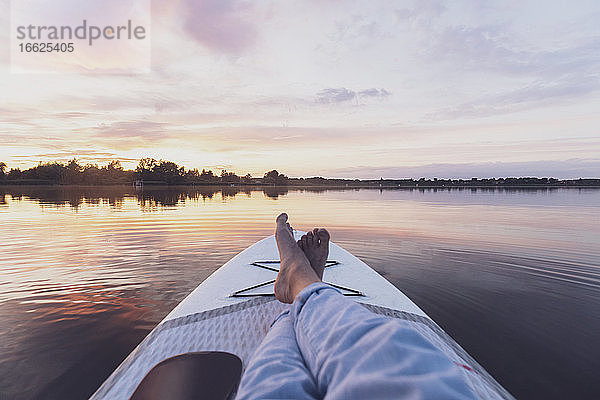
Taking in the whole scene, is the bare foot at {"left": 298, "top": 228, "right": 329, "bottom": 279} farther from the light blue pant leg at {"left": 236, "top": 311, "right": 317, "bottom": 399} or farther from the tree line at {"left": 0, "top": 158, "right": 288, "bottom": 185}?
the tree line at {"left": 0, "top": 158, "right": 288, "bottom": 185}

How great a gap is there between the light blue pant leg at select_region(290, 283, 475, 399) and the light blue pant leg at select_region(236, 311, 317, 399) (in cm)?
3

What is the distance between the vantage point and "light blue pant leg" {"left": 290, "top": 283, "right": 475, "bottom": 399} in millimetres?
638

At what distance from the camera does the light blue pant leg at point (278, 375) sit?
71 cm

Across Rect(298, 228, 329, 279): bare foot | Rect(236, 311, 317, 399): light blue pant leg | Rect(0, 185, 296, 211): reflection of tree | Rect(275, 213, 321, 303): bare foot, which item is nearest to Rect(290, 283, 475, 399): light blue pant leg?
Rect(236, 311, 317, 399): light blue pant leg

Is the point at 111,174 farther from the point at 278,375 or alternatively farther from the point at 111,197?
the point at 278,375

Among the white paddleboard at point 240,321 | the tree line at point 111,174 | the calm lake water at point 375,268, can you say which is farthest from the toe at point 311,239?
the tree line at point 111,174

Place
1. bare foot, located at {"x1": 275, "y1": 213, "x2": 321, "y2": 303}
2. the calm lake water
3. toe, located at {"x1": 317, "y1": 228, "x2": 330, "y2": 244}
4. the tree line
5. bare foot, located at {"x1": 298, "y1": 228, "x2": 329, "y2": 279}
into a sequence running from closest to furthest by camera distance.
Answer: bare foot, located at {"x1": 275, "y1": 213, "x2": 321, "y2": 303} → the calm lake water → bare foot, located at {"x1": 298, "y1": 228, "x2": 329, "y2": 279} → toe, located at {"x1": 317, "y1": 228, "x2": 330, "y2": 244} → the tree line

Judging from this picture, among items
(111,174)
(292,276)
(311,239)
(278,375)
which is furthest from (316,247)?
(111,174)

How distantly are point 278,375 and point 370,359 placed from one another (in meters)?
0.23

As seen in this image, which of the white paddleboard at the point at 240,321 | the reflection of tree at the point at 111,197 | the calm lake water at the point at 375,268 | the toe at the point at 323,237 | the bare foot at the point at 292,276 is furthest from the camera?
the reflection of tree at the point at 111,197

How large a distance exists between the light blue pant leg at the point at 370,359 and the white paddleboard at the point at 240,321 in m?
0.10

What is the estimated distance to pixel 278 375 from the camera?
758mm

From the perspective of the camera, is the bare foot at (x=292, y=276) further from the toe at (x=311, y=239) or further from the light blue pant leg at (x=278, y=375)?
the light blue pant leg at (x=278, y=375)

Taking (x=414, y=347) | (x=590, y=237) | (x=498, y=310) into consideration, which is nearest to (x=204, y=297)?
(x=414, y=347)
